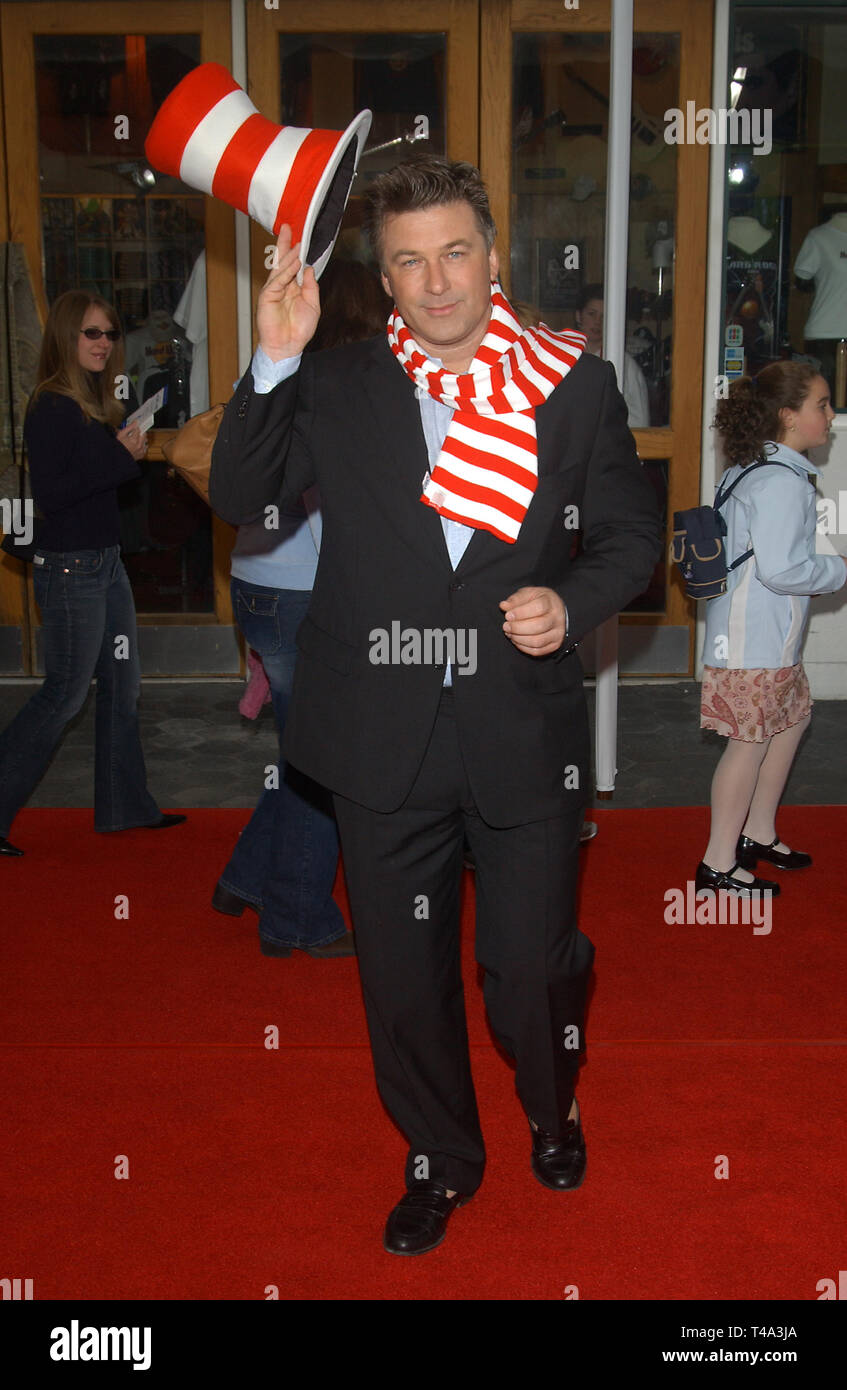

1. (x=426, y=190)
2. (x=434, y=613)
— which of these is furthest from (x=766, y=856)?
(x=426, y=190)

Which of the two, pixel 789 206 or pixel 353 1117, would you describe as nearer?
pixel 353 1117

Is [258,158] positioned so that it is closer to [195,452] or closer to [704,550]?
[195,452]

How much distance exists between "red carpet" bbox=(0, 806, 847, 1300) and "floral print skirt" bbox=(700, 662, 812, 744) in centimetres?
58

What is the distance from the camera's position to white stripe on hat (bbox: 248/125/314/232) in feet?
7.43

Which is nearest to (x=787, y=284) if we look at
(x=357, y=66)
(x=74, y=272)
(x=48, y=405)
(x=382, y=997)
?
(x=357, y=66)

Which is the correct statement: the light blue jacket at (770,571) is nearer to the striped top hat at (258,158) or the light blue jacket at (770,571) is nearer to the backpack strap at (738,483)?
the backpack strap at (738,483)

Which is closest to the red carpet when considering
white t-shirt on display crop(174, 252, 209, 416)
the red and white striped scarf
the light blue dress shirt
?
the light blue dress shirt

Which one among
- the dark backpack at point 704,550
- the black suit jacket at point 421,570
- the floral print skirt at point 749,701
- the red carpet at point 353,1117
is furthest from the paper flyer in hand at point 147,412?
the black suit jacket at point 421,570

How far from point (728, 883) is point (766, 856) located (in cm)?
33

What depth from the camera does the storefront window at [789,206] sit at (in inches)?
274

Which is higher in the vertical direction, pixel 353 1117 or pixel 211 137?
pixel 211 137

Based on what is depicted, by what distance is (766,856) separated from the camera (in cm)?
460

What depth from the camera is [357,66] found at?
694cm
